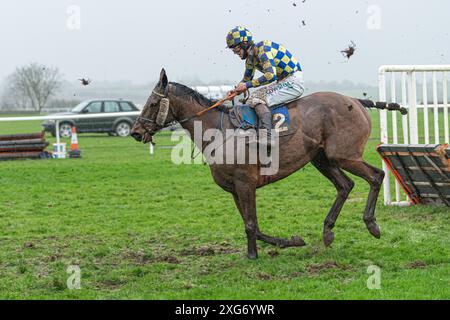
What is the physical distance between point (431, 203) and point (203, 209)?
3753 millimetres

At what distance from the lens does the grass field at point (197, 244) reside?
23.3ft

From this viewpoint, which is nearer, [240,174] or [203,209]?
[240,174]

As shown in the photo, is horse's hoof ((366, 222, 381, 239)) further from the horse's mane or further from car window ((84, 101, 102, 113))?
car window ((84, 101, 102, 113))

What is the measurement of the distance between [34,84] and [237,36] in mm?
52773

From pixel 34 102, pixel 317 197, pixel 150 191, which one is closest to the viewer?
pixel 317 197

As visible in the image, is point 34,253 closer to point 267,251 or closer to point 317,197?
point 267,251

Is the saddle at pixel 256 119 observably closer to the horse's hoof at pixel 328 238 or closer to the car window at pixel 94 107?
the horse's hoof at pixel 328 238

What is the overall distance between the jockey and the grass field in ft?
5.69

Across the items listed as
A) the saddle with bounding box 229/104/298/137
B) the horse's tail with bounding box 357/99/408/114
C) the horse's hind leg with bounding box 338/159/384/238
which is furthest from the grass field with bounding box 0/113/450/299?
the horse's tail with bounding box 357/99/408/114

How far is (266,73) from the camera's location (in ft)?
27.8

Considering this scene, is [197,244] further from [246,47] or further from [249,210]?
[246,47]

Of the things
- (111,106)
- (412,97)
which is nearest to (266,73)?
(412,97)
